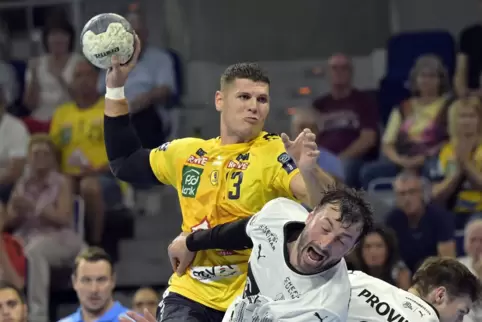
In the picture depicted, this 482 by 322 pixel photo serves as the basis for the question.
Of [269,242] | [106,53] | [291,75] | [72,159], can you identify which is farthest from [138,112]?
[269,242]

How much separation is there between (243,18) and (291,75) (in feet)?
2.89

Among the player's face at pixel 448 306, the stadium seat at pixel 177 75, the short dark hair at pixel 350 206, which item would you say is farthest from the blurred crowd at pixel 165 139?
the short dark hair at pixel 350 206

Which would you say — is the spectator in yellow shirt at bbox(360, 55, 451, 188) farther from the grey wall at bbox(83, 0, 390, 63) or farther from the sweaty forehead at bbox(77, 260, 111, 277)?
the sweaty forehead at bbox(77, 260, 111, 277)

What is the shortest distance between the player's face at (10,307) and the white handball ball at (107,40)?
229cm

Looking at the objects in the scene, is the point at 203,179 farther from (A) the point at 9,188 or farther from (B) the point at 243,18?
(B) the point at 243,18

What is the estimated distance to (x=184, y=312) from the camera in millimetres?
5238

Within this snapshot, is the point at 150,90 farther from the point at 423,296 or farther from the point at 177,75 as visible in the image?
the point at 423,296

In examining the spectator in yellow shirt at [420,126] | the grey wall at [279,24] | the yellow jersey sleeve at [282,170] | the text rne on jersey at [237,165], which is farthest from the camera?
the grey wall at [279,24]

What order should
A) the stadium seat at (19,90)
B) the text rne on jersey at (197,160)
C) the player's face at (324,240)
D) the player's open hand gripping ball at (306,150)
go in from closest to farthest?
the player's face at (324,240) < the player's open hand gripping ball at (306,150) < the text rne on jersey at (197,160) < the stadium seat at (19,90)

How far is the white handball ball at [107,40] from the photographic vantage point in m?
5.50

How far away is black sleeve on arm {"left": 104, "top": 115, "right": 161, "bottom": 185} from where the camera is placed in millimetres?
5637

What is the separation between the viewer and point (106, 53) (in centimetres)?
552

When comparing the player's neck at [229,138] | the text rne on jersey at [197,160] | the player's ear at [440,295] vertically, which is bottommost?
the player's ear at [440,295]

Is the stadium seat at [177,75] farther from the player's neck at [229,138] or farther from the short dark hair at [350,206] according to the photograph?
the short dark hair at [350,206]
